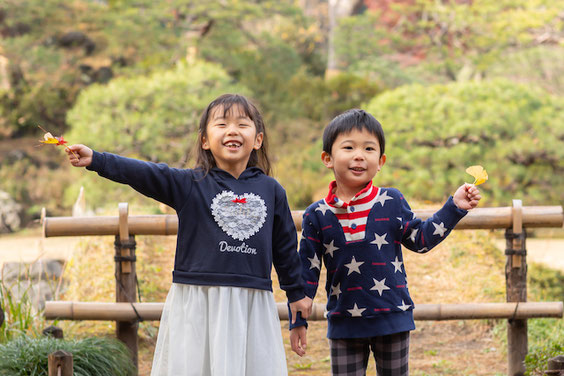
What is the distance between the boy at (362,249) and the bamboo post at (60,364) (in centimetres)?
71

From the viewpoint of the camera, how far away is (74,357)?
268 cm

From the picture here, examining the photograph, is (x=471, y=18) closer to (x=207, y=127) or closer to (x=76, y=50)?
(x=76, y=50)

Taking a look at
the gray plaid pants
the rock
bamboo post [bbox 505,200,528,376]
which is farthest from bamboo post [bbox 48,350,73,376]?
the rock

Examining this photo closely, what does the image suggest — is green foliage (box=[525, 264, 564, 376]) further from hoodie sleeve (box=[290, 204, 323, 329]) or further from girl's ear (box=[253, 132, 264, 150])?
girl's ear (box=[253, 132, 264, 150])

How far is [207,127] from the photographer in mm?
2100

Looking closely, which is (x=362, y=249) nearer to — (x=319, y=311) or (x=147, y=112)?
(x=319, y=311)

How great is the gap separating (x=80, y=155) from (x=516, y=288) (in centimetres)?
225

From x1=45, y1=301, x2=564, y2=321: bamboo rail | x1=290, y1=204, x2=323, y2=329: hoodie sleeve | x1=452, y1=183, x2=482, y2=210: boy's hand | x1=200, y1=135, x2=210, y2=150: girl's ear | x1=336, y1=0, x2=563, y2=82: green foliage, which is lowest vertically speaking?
x1=45, y1=301, x2=564, y2=321: bamboo rail

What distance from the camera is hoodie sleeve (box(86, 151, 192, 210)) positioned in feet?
6.17

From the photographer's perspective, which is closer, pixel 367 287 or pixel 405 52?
pixel 367 287

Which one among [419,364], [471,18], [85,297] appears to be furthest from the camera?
[471,18]

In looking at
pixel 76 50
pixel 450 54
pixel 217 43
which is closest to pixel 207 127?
pixel 217 43

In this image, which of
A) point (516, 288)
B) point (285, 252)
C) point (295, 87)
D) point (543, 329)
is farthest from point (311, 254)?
point (295, 87)

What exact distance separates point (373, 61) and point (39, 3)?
6.43 m
